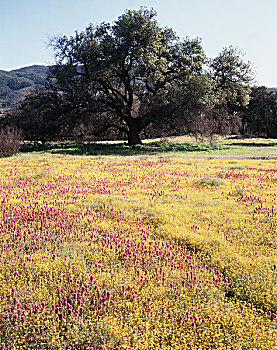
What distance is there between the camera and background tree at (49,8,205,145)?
1193 inches

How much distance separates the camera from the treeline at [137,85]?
99.1 feet

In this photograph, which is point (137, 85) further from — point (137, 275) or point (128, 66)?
point (137, 275)

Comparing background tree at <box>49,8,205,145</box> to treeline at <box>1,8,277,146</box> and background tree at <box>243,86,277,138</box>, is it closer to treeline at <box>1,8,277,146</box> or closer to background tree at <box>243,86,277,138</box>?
treeline at <box>1,8,277,146</box>

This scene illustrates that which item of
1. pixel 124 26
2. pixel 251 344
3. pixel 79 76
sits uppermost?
pixel 124 26

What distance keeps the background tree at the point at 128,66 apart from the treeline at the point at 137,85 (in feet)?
0.32

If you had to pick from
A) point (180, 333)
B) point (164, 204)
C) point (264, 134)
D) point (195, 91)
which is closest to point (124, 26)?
point (195, 91)

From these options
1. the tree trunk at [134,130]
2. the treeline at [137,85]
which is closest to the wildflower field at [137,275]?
the treeline at [137,85]

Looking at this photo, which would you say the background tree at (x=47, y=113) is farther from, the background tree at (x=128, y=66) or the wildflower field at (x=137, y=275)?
the wildflower field at (x=137, y=275)

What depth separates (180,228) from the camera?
639cm

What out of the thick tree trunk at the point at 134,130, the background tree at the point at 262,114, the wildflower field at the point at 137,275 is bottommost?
the wildflower field at the point at 137,275

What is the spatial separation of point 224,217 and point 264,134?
222ft

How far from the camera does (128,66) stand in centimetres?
3262

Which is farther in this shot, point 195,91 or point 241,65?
point 241,65

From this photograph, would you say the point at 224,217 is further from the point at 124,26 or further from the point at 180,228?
the point at 124,26
